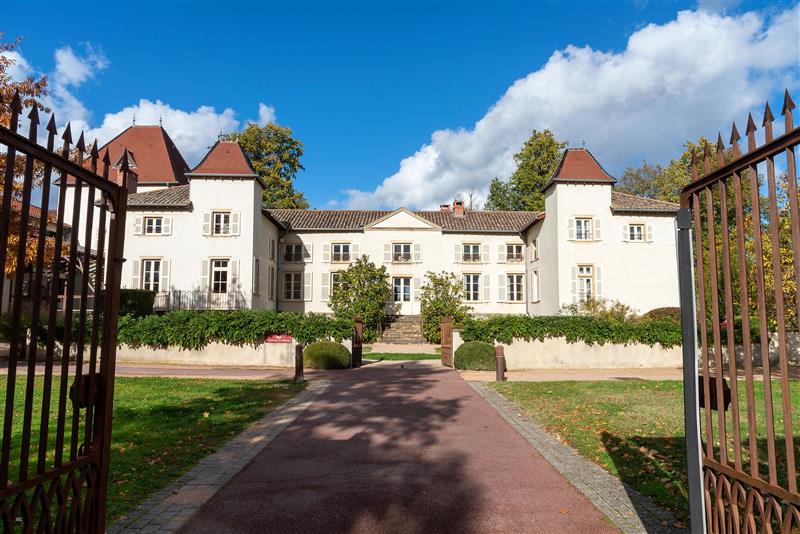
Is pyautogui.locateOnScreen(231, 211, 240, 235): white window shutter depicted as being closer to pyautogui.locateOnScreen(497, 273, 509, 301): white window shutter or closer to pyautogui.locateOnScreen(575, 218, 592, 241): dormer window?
pyautogui.locateOnScreen(497, 273, 509, 301): white window shutter

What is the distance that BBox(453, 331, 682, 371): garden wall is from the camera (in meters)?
19.0

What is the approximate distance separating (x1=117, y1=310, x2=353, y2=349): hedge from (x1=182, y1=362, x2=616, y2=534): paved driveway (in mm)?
9833

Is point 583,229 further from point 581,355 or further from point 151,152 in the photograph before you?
point 151,152

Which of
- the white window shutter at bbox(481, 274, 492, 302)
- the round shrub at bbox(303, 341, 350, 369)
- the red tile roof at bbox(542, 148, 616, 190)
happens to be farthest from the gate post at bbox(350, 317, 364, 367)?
the white window shutter at bbox(481, 274, 492, 302)

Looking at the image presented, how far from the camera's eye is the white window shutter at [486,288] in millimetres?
34312

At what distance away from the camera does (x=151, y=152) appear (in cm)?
3769

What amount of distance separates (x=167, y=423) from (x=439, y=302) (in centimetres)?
2297

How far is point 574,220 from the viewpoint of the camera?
28.8m

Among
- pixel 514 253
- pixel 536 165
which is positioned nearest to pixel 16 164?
pixel 514 253

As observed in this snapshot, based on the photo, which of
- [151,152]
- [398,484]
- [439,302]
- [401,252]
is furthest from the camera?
[151,152]

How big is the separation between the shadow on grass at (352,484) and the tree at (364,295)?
21155mm

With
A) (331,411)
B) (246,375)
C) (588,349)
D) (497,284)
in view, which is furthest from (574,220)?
(331,411)

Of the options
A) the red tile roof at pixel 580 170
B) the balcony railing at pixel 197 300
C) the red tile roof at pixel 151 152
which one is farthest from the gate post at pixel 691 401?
the red tile roof at pixel 151 152

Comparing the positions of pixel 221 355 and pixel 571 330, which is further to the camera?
pixel 571 330
